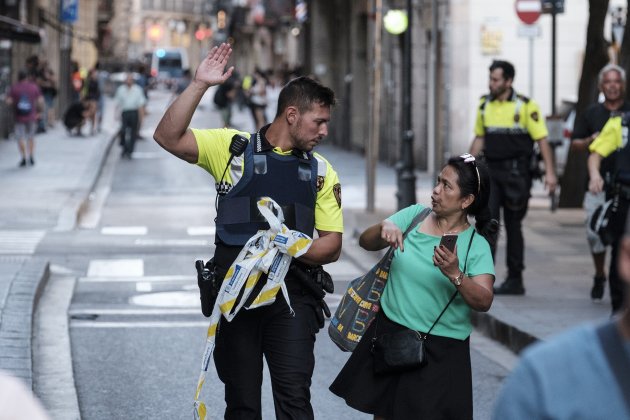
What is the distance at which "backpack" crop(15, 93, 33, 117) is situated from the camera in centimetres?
2756

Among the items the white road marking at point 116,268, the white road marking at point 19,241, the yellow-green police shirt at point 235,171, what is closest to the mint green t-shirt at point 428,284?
the yellow-green police shirt at point 235,171

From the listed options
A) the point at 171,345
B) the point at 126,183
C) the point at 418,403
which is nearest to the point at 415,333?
the point at 418,403

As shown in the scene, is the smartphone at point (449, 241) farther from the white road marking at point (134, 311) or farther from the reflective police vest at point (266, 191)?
the white road marking at point (134, 311)

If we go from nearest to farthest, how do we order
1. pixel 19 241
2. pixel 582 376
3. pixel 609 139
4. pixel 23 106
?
pixel 582 376, pixel 609 139, pixel 19 241, pixel 23 106

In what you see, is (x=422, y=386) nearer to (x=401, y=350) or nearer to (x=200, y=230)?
(x=401, y=350)

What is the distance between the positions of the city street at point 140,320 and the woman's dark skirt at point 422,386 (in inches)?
99.5

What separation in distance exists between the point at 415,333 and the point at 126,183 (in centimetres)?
2082

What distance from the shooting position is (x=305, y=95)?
5.66 m

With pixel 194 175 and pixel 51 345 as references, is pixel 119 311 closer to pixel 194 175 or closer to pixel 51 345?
pixel 51 345

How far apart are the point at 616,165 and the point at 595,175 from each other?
0.21 metres

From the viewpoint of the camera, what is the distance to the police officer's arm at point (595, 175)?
10234 millimetres

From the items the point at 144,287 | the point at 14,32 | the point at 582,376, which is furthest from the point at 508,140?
the point at 14,32

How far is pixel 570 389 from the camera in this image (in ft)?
8.20

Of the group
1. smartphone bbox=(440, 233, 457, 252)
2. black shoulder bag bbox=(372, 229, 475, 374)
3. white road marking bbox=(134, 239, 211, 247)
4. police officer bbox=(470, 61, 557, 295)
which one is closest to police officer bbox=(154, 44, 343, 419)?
black shoulder bag bbox=(372, 229, 475, 374)
